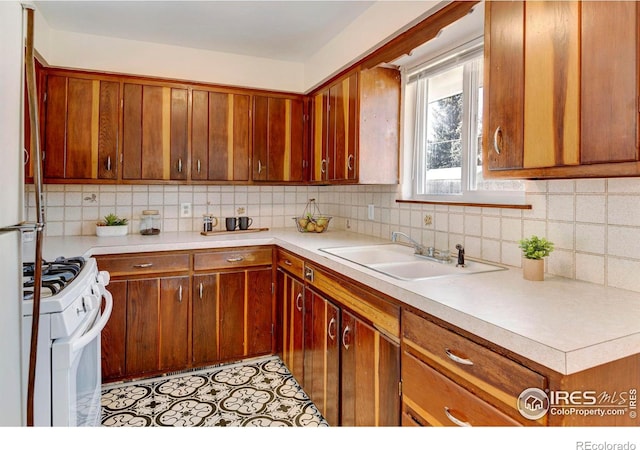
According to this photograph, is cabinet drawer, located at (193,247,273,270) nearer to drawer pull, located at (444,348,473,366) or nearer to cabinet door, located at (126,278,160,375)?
cabinet door, located at (126,278,160,375)

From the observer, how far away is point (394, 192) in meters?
2.54

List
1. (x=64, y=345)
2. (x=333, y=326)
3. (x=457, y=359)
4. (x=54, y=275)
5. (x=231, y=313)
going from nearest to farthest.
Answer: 1. (x=457, y=359)
2. (x=64, y=345)
3. (x=54, y=275)
4. (x=333, y=326)
5. (x=231, y=313)

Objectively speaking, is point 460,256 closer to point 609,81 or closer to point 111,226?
point 609,81

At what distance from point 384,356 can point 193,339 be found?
160cm

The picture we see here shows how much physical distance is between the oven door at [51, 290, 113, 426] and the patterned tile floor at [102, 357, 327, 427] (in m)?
0.44

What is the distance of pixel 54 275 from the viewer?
5.08 ft

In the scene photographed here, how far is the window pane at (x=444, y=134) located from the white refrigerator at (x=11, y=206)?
1963 millimetres

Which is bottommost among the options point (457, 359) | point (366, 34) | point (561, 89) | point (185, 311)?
point (185, 311)

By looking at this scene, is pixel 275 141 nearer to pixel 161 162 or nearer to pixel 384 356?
pixel 161 162

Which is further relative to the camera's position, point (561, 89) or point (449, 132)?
point (449, 132)

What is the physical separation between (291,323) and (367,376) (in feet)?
3.19

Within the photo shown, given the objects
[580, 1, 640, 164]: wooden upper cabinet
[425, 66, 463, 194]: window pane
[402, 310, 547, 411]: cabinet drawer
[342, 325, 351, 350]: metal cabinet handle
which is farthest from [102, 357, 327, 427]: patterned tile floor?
[580, 1, 640, 164]: wooden upper cabinet

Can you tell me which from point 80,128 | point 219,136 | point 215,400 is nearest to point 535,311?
point 215,400

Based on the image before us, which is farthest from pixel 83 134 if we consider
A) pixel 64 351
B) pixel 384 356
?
pixel 384 356
